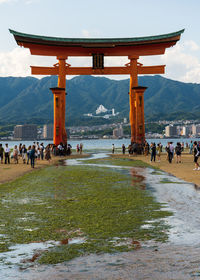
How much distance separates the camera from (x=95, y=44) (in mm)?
36125

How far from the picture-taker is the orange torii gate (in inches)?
1394

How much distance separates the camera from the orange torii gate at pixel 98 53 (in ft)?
116

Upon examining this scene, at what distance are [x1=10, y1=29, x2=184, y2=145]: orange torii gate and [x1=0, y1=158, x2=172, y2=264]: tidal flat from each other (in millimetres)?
23838

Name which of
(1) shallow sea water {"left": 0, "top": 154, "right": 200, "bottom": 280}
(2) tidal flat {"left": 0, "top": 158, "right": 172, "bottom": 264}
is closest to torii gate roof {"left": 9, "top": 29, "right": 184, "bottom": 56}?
(2) tidal flat {"left": 0, "top": 158, "right": 172, "bottom": 264}

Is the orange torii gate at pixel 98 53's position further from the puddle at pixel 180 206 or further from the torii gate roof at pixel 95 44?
the puddle at pixel 180 206

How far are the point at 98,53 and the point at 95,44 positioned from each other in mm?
1428

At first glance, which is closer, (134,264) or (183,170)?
(134,264)

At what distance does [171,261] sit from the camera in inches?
204

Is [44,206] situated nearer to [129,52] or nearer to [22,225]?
[22,225]

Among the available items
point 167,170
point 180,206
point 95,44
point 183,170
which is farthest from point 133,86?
point 180,206

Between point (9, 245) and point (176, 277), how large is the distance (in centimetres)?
310

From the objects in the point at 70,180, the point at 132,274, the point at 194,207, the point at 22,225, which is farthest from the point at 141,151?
the point at 132,274

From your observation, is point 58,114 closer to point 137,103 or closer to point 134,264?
point 137,103

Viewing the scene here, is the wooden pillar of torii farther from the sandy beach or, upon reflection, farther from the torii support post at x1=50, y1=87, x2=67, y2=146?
the sandy beach
